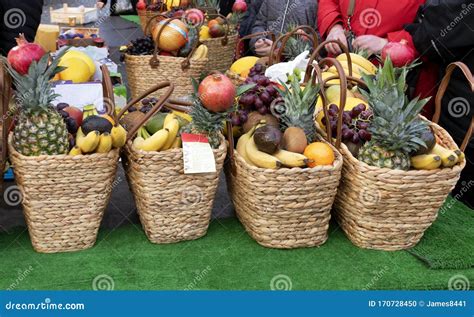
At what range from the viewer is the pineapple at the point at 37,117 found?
1916 millimetres

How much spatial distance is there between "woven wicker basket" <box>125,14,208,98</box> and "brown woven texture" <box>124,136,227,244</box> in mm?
1837

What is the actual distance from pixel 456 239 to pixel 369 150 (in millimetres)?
547

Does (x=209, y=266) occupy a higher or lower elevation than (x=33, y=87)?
lower

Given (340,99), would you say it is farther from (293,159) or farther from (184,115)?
(184,115)

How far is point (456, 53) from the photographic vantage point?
292 centimetres

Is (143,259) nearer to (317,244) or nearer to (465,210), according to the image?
(317,244)

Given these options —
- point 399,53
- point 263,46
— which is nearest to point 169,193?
point 399,53

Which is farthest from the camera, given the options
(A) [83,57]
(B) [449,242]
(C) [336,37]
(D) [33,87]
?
(C) [336,37]

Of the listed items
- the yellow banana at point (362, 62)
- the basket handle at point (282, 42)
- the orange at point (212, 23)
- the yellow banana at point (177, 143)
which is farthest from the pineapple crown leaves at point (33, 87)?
the orange at point (212, 23)

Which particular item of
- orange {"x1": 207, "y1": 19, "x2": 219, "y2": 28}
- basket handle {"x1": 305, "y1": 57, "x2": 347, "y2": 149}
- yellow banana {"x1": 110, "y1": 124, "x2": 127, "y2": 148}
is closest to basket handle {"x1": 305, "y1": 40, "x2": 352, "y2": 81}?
basket handle {"x1": 305, "y1": 57, "x2": 347, "y2": 149}

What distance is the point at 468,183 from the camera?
2877mm

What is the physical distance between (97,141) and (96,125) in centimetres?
6

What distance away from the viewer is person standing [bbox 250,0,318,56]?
4199mm

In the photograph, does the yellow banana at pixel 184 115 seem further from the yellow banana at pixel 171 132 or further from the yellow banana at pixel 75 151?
the yellow banana at pixel 75 151
